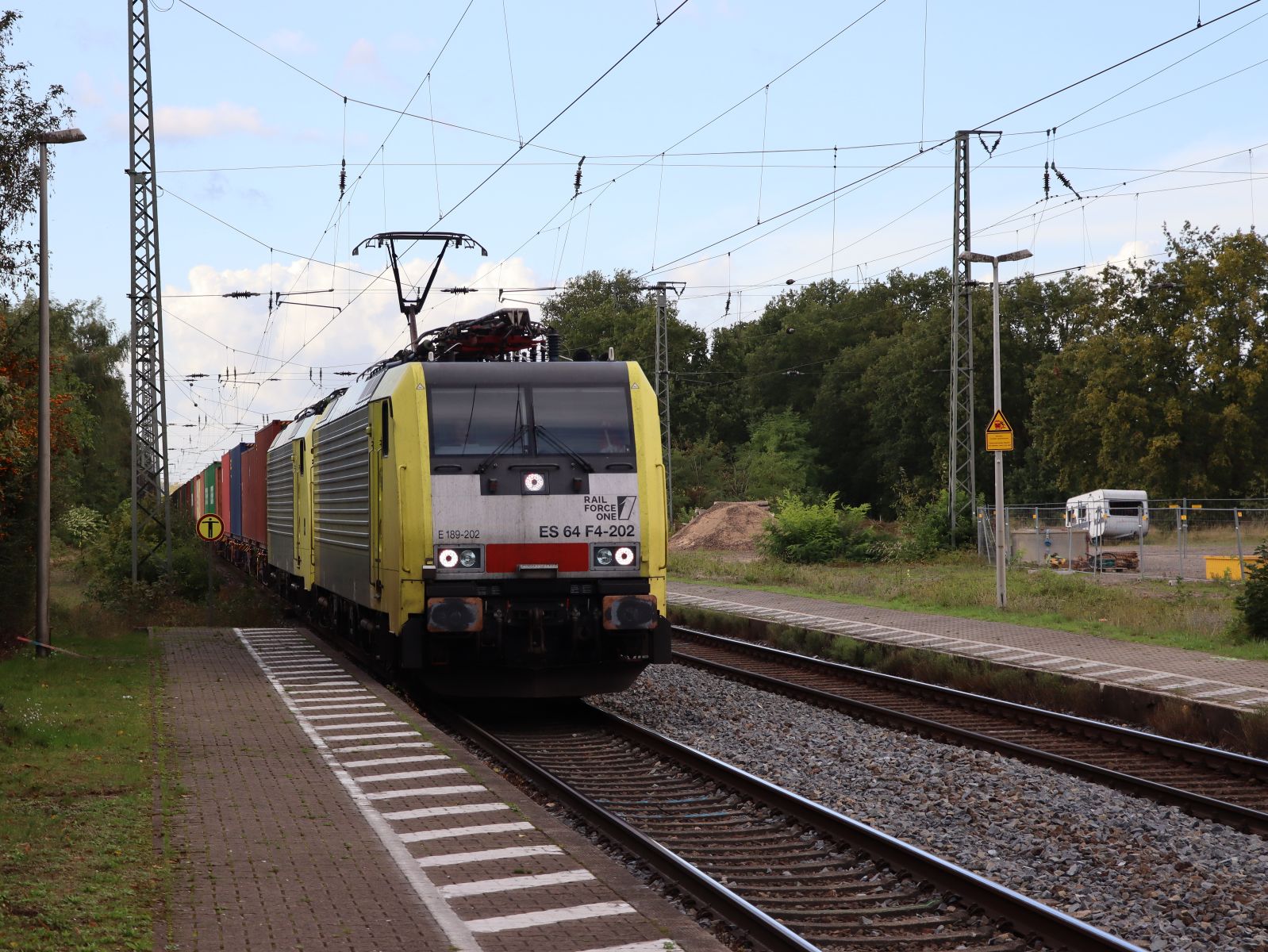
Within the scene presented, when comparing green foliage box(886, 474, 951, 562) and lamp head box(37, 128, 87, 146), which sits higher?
lamp head box(37, 128, 87, 146)

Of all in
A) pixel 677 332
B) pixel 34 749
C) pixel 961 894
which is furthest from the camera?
pixel 677 332

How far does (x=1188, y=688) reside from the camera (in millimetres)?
14328

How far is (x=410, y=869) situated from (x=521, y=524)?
18.8ft

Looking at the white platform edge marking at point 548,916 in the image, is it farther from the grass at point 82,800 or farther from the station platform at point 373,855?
the grass at point 82,800

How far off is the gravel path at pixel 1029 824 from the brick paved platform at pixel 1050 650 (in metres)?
3.40

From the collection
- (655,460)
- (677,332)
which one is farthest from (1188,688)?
(677,332)

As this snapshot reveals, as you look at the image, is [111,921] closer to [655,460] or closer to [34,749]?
[34,749]

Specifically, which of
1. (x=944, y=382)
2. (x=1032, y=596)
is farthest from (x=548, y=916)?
(x=944, y=382)

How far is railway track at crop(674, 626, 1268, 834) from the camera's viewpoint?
10.3m

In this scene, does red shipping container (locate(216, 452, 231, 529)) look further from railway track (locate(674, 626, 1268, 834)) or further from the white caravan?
railway track (locate(674, 626, 1268, 834))

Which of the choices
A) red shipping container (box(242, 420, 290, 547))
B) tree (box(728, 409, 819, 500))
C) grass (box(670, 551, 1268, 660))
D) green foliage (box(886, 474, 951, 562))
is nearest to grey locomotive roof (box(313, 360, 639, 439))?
grass (box(670, 551, 1268, 660))

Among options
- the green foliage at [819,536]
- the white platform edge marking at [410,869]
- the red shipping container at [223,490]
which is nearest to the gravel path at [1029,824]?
the white platform edge marking at [410,869]

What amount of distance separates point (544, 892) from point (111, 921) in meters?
2.01

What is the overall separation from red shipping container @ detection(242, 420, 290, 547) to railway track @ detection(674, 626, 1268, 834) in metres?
14.3
